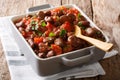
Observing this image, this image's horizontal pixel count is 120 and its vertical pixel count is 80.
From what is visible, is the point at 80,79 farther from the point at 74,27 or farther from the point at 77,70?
the point at 74,27

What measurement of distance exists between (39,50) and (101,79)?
0.80ft

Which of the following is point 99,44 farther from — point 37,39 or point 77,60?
point 37,39

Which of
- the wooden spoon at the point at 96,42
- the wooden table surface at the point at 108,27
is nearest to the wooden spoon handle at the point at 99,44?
the wooden spoon at the point at 96,42

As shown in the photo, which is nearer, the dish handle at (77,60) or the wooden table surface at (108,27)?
the dish handle at (77,60)

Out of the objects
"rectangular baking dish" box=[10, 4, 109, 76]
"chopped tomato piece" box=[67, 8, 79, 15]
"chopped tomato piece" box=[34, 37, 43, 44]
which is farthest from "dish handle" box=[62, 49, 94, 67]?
"chopped tomato piece" box=[67, 8, 79, 15]

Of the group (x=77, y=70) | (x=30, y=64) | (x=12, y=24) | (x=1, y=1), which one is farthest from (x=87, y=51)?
(x=1, y=1)

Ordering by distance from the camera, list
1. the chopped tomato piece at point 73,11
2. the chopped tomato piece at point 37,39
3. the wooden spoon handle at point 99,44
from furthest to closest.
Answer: the chopped tomato piece at point 73,11 < the chopped tomato piece at point 37,39 < the wooden spoon handle at point 99,44

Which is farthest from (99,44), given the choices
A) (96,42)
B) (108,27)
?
(108,27)

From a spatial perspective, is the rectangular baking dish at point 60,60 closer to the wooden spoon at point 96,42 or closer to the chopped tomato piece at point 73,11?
the wooden spoon at point 96,42

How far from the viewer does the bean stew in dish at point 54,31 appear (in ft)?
3.64

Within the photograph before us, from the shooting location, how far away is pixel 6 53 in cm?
126

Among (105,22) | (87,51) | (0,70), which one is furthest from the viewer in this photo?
(105,22)

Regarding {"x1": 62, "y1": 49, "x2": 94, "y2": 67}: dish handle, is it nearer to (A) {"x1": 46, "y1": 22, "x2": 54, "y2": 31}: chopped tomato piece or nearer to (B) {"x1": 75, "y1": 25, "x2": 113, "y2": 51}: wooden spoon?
(B) {"x1": 75, "y1": 25, "x2": 113, "y2": 51}: wooden spoon

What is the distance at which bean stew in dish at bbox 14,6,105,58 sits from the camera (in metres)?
1.11
